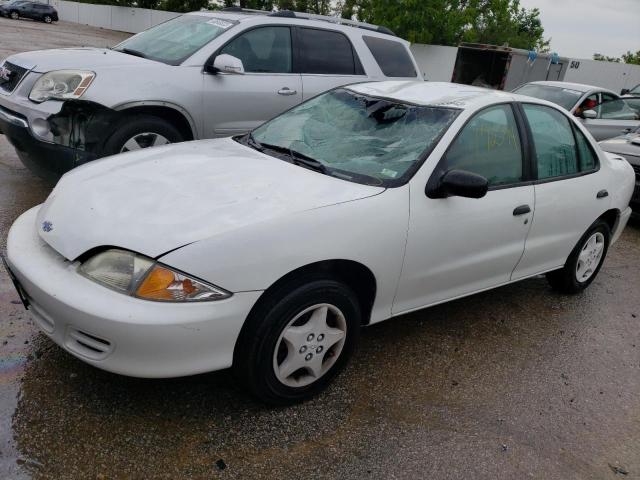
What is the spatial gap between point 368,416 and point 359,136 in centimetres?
164

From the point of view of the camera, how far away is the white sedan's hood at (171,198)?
249cm

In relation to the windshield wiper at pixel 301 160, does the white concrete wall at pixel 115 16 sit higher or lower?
lower

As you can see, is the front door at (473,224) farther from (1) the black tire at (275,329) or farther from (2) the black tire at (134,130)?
(2) the black tire at (134,130)

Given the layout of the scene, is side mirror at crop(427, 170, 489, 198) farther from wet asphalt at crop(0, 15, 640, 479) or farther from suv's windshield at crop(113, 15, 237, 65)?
suv's windshield at crop(113, 15, 237, 65)

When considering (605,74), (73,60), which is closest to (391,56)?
(73,60)

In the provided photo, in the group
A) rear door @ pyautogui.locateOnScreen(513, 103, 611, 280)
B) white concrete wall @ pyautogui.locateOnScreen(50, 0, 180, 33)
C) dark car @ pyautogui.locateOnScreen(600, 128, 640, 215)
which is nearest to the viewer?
rear door @ pyautogui.locateOnScreen(513, 103, 611, 280)

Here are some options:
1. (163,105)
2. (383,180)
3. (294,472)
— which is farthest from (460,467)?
(163,105)

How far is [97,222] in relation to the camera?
8.50 ft

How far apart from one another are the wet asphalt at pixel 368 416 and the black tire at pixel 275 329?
0.15 m

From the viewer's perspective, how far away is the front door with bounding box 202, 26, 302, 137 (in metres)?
5.41

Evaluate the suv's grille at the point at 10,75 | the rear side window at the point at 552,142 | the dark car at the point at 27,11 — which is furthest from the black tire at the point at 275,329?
the dark car at the point at 27,11

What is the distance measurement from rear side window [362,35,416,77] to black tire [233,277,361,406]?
14.6ft

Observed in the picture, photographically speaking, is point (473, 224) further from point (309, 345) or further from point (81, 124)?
point (81, 124)

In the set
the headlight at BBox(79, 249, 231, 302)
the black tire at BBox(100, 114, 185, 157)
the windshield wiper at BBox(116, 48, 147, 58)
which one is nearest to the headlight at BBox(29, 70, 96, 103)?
the black tire at BBox(100, 114, 185, 157)
